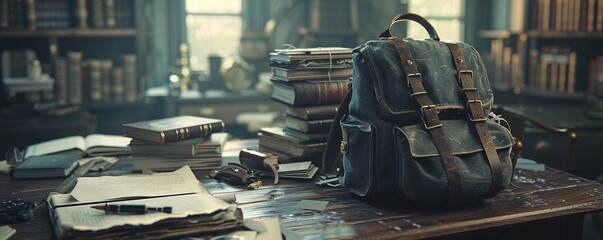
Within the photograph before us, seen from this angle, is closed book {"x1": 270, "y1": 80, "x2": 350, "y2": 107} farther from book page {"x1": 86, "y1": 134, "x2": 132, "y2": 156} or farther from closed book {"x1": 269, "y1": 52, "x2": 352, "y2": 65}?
book page {"x1": 86, "y1": 134, "x2": 132, "y2": 156}

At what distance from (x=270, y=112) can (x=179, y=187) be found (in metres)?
2.70

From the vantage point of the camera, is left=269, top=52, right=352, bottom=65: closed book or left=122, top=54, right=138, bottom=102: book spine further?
left=122, top=54, right=138, bottom=102: book spine

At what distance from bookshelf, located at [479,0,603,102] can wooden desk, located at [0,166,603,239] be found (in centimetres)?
261

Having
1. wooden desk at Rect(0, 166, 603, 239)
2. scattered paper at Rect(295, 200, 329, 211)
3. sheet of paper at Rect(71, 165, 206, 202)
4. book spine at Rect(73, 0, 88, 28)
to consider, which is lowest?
wooden desk at Rect(0, 166, 603, 239)

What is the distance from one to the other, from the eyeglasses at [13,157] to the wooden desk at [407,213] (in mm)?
187

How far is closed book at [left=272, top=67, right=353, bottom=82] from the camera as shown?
197 cm

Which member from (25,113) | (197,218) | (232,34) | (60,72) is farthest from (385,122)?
(232,34)

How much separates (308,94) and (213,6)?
2.76 m

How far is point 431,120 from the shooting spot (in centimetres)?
149

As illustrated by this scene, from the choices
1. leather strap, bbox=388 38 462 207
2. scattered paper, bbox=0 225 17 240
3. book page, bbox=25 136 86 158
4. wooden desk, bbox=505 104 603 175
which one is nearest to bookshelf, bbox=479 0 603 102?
wooden desk, bbox=505 104 603 175

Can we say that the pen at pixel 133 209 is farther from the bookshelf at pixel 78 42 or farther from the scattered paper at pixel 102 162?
the bookshelf at pixel 78 42

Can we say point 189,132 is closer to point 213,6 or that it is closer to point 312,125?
point 312,125

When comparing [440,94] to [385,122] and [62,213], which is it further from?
[62,213]

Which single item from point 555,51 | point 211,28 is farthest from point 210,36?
point 555,51
